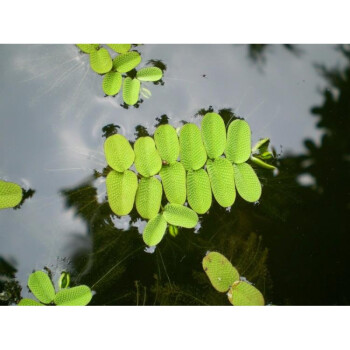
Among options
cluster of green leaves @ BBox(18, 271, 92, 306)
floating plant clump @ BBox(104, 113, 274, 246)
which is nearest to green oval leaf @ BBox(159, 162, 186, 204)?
floating plant clump @ BBox(104, 113, 274, 246)

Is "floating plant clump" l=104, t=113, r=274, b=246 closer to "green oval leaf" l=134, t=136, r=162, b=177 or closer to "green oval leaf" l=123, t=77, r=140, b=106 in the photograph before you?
"green oval leaf" l=134, t=136, r=162, b=177

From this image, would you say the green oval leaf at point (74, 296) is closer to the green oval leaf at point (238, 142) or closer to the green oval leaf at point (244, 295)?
the green oval leaf at point (244, 295)

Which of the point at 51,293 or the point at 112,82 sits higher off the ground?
the point at 112,82

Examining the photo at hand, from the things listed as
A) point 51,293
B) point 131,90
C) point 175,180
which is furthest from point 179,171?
point 51,293

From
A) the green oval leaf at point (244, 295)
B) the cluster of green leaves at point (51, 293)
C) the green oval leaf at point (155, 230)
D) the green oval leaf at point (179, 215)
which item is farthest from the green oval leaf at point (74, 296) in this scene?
the green oval leaf at point (244, 295)

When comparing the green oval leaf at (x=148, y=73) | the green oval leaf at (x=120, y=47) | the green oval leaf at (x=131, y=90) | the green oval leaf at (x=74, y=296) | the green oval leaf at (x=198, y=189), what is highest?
the green oval leaf at (x=120, y=47)

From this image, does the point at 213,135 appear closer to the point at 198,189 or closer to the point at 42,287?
the point at 198,189

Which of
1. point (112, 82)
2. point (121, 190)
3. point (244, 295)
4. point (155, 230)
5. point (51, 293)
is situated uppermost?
point (112, 82)
